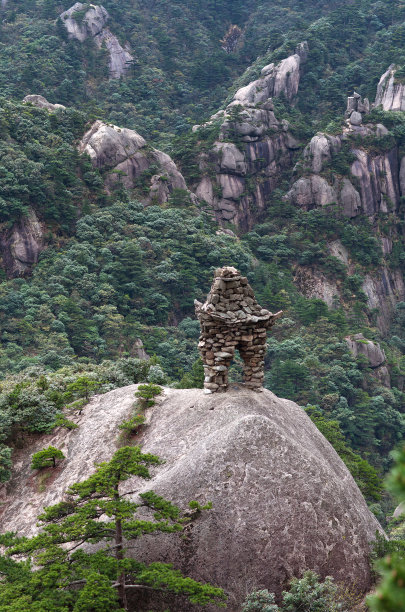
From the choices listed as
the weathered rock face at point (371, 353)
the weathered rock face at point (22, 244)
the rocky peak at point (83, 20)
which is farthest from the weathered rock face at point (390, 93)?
the weathered rock face at point (22, 244)

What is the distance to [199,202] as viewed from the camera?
2980 inches

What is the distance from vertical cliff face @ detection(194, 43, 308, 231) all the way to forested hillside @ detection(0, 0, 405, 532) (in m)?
0.25

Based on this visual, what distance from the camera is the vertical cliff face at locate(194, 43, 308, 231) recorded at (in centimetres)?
8044

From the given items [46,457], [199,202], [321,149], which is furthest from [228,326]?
[321,149]

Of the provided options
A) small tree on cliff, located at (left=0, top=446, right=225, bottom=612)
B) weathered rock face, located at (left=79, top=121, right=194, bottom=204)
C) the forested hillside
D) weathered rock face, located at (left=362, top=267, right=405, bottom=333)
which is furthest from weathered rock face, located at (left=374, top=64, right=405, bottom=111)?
small tree on cliff, located at (left=0, top=446, right=225, bottom=612)

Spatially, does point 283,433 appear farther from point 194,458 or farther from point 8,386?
point 8,386

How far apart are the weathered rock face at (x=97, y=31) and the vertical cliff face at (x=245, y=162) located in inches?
1114

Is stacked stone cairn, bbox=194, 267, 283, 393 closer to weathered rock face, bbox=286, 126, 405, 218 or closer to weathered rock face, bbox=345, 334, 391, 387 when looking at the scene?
weathered rock face, bbox=345, 334, 391, 387

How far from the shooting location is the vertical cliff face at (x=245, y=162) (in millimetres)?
80438

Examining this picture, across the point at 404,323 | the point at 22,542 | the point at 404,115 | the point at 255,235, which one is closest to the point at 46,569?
→ the point at 22,542

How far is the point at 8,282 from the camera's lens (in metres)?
49.8

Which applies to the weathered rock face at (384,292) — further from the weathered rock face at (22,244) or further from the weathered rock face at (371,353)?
the weathered rock face at (22,244)

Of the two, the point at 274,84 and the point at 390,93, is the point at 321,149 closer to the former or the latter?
the point at 390,93

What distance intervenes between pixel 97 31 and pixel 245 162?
45.1m
